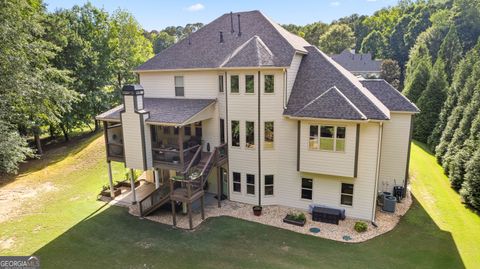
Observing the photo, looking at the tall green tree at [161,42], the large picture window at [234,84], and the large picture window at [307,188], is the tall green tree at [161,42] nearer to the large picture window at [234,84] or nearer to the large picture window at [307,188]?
the large picture window at [234,84]

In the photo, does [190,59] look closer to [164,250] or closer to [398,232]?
[164,250]

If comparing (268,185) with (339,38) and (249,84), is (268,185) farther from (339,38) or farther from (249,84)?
(339,38)

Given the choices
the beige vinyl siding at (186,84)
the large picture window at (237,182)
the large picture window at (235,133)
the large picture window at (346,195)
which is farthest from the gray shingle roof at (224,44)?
the large picture window at (346,195)

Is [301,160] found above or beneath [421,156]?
above

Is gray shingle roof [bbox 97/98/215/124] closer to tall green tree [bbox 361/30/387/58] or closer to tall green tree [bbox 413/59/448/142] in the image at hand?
tall green tree [bbox 413/59/448/142]

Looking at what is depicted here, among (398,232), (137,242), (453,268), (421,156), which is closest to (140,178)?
(137,242)
